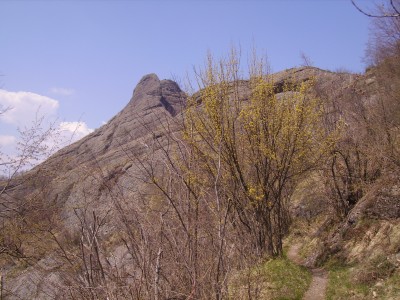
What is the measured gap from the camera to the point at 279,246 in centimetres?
1223

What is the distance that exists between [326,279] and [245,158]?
4.05 m

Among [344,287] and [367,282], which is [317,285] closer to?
[344,287]

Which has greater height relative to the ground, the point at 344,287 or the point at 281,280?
the point at 281,280

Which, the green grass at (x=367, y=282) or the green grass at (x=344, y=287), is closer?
the green grass at (x=367, y=282)

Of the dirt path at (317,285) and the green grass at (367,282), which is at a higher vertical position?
the green grass at (367,282)

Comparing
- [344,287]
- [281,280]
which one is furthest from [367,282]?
[281,280]

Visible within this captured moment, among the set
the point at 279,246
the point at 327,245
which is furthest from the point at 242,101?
the point at 327,245

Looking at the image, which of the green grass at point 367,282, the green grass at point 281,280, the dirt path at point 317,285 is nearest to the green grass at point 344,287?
the green grass at point 367,282

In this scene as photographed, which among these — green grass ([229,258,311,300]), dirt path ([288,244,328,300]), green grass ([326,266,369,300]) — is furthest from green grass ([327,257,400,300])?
green grass ([229,258,311,300])

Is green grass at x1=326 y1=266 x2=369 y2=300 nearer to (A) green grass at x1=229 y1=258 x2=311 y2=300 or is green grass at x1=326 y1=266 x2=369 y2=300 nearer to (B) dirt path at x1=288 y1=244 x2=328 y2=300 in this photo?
(B) dirt path at x1=288 y1=244 x2=328 y2=300

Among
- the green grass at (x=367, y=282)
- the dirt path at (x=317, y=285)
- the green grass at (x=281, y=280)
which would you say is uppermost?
the green grass at (x=281, y=280)

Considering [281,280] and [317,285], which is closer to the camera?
[281,280]

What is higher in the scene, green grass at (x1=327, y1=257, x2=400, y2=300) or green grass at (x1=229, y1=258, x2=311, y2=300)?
green grass at (x1=229, y1=258, x2=311, y2=300)

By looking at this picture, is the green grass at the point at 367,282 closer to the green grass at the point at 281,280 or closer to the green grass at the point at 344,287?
the green grass at the point at 344,287
